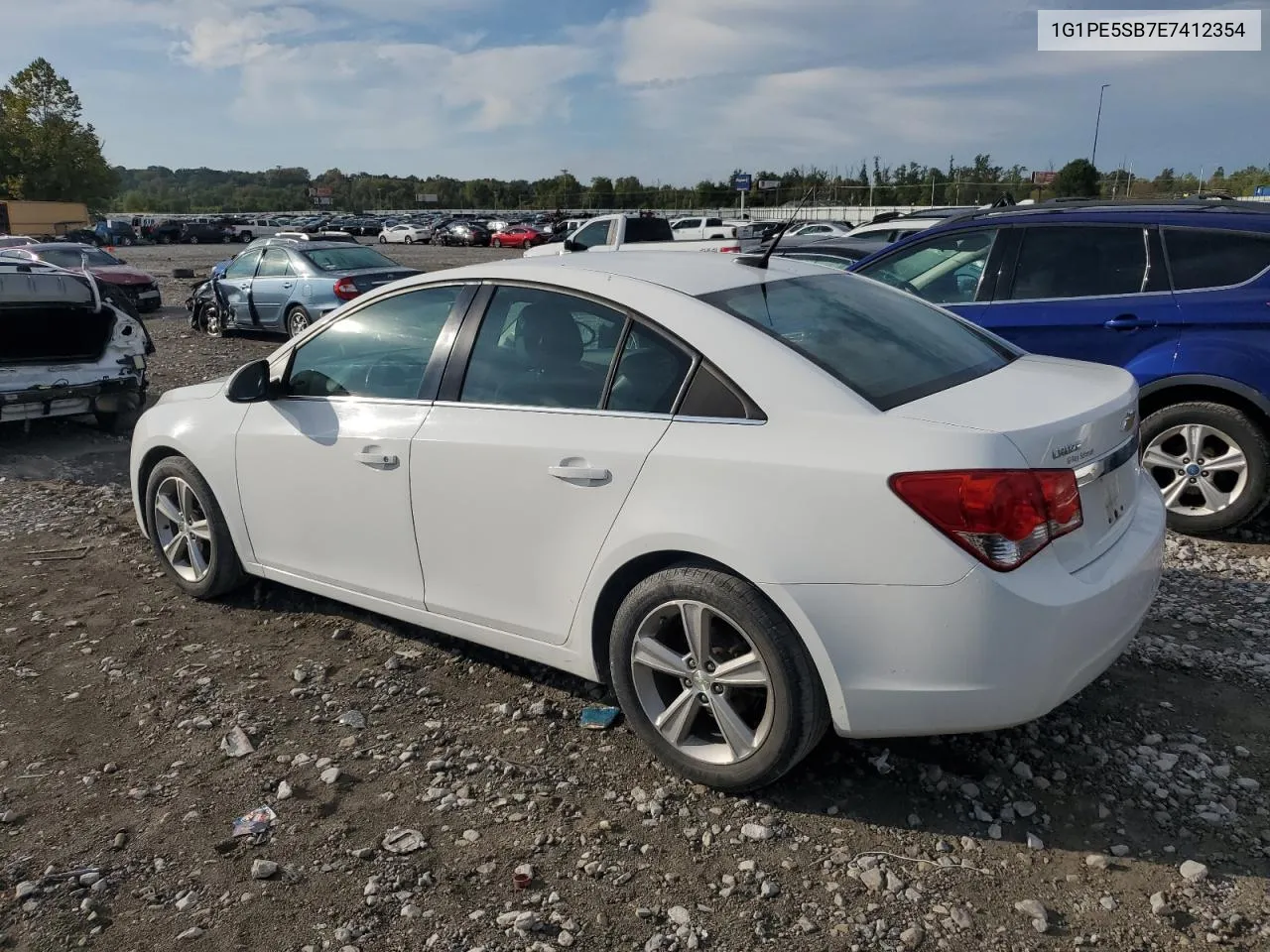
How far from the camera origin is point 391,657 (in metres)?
4.20

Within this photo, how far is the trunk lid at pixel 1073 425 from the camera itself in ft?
8.82

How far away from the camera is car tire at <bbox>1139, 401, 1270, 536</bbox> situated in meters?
5.19

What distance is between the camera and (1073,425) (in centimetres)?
278

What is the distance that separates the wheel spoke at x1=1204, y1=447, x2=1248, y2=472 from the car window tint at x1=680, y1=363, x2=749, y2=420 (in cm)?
374

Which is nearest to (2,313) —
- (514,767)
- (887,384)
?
(514,767)

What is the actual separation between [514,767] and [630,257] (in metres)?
1.99

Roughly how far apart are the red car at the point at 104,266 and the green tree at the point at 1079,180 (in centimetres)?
3293

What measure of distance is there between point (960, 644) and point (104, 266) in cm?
2097

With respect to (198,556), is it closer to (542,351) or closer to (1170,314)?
(542,351)

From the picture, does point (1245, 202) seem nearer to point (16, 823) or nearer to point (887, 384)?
point (887, 384)

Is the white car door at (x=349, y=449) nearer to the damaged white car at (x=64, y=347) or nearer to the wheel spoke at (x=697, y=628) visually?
the wheel spoke at (x=697, y=628)

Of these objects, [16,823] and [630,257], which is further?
[630,257]

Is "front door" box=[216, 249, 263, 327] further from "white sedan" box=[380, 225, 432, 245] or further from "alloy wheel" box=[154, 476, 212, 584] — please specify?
"white sedan" box=[380, 225, 432, 245]

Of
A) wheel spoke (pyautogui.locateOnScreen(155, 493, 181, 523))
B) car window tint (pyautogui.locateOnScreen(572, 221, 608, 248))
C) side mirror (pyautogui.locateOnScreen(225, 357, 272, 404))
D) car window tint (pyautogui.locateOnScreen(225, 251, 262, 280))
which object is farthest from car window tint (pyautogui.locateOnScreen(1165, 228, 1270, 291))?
car window tint (pyautogui.locateOnScreen(572, 221, 608, 248))
